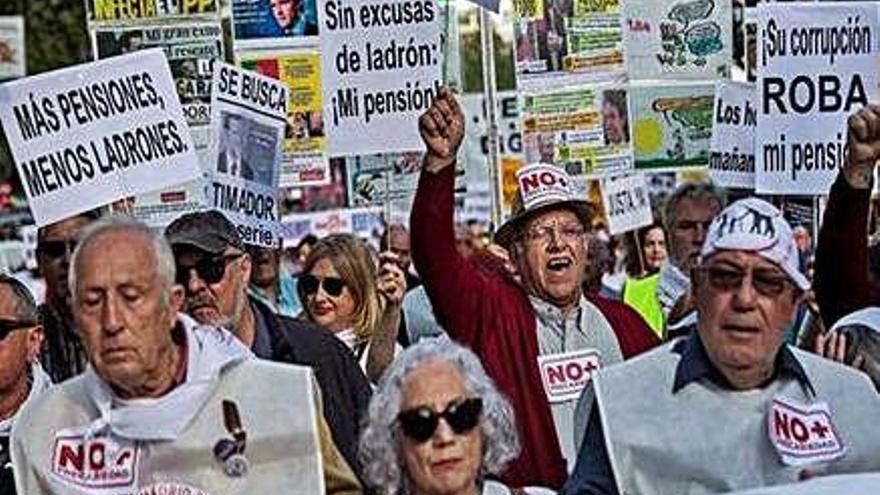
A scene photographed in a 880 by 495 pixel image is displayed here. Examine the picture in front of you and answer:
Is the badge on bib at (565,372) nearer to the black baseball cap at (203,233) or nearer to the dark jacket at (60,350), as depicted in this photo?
the black baseball cap at (203,233)

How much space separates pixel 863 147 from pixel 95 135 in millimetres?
2868

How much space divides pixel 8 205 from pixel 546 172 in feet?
84.9

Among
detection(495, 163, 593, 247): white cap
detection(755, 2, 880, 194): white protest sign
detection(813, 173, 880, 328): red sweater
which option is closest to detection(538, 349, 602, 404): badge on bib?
detection(495, 163, 593, 247): white cap

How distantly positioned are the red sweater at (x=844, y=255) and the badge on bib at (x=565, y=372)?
0.77 metres

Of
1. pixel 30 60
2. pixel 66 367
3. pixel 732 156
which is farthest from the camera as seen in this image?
pixel 30 60

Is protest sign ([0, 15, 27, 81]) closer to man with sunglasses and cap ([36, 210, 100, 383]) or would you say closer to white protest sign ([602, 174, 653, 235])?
white protest sign ([602, 174, 653, 235])

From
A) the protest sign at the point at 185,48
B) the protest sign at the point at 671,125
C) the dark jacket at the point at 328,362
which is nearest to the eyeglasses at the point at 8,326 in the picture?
the dark jacket at the point at 328,362

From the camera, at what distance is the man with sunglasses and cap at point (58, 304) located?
825 cm

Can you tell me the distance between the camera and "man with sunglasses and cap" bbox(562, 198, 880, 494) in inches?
232

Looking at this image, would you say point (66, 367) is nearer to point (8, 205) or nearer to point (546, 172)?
point (546, 172)

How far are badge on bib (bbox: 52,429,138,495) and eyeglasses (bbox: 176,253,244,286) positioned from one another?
1.58 meters

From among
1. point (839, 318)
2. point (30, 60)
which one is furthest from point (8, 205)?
point (839, 318)

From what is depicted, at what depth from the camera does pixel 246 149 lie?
9.75m

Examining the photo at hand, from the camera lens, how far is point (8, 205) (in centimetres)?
3362
